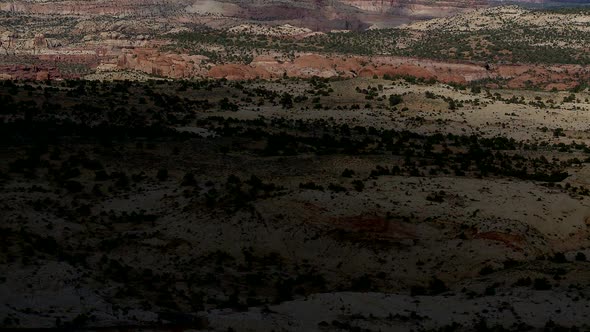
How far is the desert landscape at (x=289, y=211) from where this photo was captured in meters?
20.3

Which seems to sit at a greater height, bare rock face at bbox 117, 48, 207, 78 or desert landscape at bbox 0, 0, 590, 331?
desert landscape at bbox 0, 0, 590, 331

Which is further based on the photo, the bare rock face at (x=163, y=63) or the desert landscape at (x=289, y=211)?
the bare rock face at (x=163, y=63)

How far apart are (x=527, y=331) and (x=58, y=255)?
13425 mm

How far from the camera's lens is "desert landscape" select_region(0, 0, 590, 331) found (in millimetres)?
20281

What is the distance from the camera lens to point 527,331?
18922 mm

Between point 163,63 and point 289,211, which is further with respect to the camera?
point 163,63

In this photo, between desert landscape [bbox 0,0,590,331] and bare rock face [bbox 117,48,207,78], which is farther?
bare rock face [bbox 117,48,207,78]

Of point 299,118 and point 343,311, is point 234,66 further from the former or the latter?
point 343,311

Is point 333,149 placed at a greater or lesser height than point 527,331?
lesser

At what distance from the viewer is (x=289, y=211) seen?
28906mm

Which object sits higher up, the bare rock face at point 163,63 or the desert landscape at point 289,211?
the desert landscape at point 289,211

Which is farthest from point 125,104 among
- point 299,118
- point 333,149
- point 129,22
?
→ point 129,22

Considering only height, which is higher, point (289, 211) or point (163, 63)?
point (289, 211)

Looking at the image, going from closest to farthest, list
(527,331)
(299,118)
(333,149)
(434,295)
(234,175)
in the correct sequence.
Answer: (527,331), (434,295), (234,175), (333,149), (299,118)
